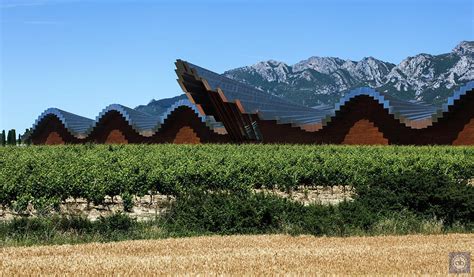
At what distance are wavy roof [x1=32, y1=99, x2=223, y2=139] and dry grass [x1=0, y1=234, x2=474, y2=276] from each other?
47.2m

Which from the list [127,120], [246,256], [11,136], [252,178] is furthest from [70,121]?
[246,256]

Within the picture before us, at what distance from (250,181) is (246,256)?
630 inches

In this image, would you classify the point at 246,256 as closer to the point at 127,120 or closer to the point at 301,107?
the point at 127,120

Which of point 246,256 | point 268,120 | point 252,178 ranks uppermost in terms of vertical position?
point 268,120

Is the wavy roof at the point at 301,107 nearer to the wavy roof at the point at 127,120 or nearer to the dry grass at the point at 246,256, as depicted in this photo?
the wavy roof at the point at 127,120

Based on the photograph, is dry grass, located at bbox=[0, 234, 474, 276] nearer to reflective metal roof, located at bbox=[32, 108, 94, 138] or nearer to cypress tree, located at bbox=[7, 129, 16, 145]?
reflective metal roof, located at bbox=[32, 108, 94, 138]

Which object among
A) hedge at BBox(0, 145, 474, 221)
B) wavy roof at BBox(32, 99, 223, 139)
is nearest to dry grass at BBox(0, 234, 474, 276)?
hedge at BBox(0, 145, 474, 221)

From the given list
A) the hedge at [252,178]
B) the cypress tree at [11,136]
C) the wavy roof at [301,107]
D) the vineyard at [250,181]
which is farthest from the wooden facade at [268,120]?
the cypress tree at [11,136]

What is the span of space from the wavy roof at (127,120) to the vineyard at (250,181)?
97.9 ft

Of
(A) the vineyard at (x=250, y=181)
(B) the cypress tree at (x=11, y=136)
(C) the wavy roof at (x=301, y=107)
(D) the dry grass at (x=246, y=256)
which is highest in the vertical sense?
(C) the wavy roof at (x=301, y=107)

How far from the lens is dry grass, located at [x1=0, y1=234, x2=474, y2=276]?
9.14m

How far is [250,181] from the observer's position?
2655cm

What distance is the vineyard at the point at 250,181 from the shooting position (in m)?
16.9

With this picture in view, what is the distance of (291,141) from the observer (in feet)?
184
